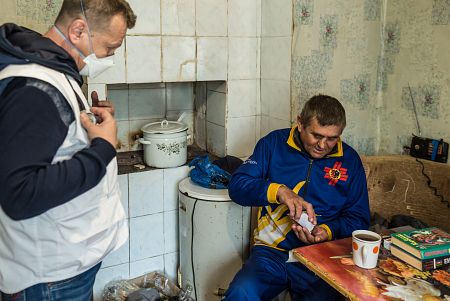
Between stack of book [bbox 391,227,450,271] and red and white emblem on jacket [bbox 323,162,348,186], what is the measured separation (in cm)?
50

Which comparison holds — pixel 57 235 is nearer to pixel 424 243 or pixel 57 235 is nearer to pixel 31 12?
pixel 424 243

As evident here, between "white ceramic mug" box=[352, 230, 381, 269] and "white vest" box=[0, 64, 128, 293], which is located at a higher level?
"white vest" box=[0, 64, 128, 293]

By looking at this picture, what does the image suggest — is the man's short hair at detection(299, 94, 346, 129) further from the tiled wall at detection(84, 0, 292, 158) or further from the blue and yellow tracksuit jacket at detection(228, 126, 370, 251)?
the tiled wall at detection(84, 0, 292, 158)

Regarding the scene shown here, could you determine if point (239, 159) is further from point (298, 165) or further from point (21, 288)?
point (21, 288)

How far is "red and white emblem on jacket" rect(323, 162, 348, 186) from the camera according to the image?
1.87 metres

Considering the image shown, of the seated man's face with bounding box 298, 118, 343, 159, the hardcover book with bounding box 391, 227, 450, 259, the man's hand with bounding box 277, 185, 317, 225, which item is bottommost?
the hardcover book with bounding box 391, 227, 450, 259

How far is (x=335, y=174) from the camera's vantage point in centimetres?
187

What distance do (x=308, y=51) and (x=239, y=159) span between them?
74 cm

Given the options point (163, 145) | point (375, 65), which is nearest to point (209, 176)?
point (163, 145)

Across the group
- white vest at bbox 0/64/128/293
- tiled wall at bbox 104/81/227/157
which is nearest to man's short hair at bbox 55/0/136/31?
white vest at bbox 0/64/128/293

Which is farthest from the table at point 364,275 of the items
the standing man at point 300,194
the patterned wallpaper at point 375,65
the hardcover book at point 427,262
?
the patterned wallpaper at point 375,65

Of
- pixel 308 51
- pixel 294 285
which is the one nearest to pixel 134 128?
→ pixel 308 51

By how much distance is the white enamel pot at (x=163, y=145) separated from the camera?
96.3 inches

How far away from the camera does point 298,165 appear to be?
6.20 feet
